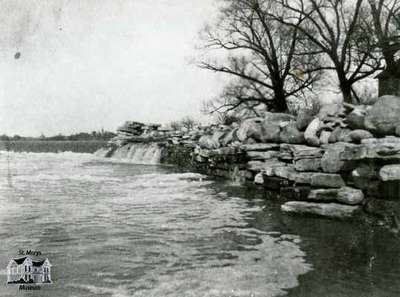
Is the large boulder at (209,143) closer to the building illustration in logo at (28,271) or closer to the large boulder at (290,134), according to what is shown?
the large boulder at (290,134)

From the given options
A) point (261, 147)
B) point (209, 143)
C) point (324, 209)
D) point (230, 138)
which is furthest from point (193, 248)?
point (209, 143)

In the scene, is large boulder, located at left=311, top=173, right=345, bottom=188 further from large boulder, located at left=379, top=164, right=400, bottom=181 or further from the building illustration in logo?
the building illustration in logo

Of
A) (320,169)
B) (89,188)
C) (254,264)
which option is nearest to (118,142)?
(89,188)

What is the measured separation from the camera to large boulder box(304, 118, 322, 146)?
7.59 m

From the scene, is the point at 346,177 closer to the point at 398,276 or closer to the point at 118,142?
the point at 398,276

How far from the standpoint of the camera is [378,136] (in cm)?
593

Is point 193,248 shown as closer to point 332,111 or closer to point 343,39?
point 332,111

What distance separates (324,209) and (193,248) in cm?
205

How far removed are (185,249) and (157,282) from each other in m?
1.01

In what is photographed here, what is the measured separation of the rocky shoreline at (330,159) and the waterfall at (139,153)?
9.45 metres

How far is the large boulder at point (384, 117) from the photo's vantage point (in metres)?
5.79

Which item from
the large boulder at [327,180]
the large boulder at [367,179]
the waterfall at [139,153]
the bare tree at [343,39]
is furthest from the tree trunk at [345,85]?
the large boulder at [367,179]

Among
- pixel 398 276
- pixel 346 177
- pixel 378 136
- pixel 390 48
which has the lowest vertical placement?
pixel 398 276

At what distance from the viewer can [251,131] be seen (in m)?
10.1
